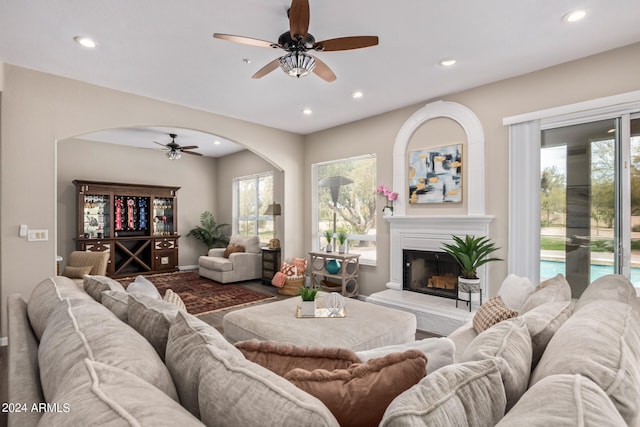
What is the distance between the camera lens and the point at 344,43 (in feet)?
7.75

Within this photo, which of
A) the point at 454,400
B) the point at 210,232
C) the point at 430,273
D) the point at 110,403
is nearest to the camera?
the point at 110,403

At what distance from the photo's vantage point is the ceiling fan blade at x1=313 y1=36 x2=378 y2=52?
2309mm

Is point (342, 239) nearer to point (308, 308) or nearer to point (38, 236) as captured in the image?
point (308, 308)

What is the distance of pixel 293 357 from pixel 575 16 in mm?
3102

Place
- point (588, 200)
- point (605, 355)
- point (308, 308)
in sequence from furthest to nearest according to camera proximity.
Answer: point (588, 200) < point (308, 308) < point (605, 355)

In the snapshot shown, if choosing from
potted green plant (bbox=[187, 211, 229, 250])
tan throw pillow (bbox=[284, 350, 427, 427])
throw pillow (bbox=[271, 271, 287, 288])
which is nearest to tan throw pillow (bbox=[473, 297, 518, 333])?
tan throw pillow (bbox=[284, 350, 427, 427])

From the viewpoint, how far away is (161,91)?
3.84 metres

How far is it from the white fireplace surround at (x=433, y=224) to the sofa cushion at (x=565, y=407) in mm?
2899

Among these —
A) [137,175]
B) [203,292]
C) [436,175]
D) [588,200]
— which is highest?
[137,175]

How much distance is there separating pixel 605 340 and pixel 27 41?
13.8 feet

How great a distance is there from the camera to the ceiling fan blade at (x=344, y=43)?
2.31 meters

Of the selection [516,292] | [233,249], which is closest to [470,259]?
[516,292]

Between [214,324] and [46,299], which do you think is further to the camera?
[214,324]

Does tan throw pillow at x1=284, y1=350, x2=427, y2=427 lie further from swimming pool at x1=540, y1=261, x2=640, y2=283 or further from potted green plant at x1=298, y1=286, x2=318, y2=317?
swimming pool at x1=540, y1=261, x2=640, y2=283
